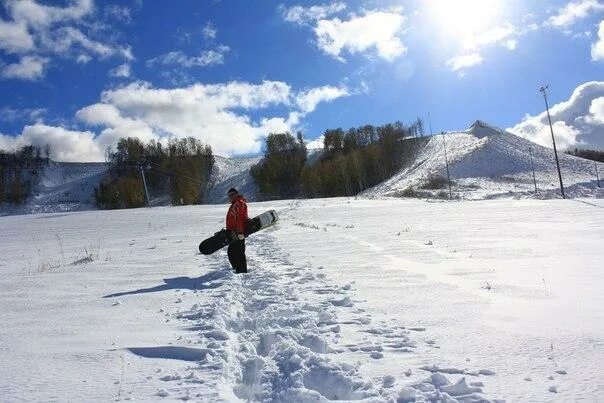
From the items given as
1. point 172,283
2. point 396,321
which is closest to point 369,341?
point 396,321

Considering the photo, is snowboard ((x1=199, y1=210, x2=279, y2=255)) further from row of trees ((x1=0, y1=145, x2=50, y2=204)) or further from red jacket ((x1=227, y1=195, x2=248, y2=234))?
row of trees ((x1=0, y1=145, x2=50, y2=204))

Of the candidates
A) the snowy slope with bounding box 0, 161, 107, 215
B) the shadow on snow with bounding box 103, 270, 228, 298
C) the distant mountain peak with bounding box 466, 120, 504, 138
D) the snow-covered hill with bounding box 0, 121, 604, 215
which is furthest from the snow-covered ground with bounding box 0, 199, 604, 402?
the snowy slope with bounding box 0, 161, 107, 215

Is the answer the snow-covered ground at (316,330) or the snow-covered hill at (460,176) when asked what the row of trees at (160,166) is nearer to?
the snow-covered hill at (460,176)

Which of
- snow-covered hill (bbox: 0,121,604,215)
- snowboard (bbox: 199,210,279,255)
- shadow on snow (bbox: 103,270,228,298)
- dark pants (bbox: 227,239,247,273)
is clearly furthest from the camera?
snow-covered hill (bbox: 0,121,604,215)

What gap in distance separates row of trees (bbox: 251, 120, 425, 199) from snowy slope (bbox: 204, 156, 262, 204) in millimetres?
7349

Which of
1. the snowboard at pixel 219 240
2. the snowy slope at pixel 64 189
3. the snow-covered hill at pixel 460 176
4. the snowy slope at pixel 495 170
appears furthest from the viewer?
the snowy slope at pixel 64 189

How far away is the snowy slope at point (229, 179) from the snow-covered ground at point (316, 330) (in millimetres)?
93972

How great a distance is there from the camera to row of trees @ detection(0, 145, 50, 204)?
10869cm

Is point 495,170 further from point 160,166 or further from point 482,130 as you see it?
point 160,166

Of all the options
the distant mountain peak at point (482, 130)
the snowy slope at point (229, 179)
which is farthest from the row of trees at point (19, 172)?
the distant mountain peak at point (482, 130)

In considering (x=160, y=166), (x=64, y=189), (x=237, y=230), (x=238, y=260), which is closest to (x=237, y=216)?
(x=237, y=230)

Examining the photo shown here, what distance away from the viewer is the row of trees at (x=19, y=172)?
109 meters

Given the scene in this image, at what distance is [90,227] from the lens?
94.6 ft

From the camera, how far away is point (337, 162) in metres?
89.9
